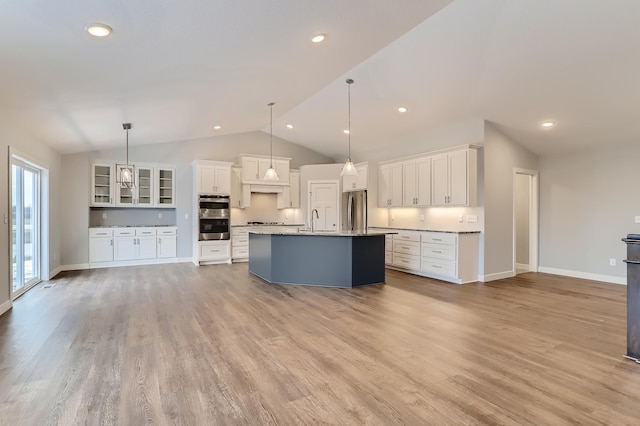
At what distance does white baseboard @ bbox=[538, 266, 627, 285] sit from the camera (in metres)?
5.70

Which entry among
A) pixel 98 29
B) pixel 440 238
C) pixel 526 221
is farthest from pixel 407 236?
pixel 98 29

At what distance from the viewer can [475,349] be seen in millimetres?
2967

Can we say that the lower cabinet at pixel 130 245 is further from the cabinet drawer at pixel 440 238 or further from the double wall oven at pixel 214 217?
the cabinet drawer at pixel 440 238

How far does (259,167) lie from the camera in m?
8.45

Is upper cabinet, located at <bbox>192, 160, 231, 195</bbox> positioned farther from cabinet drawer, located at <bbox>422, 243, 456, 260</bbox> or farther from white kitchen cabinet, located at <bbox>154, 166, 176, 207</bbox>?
cabinet drawer, located at <bbox>422, 243, 456, 260</bbox>

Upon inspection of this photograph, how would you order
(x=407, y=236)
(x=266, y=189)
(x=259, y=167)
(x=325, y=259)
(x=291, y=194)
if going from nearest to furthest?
(x=325, y=259) < (x=407, y=236) < (x=259, y=167) < (x=266, y=189) < (x=291, y=194)

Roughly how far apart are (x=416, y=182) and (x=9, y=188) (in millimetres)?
6349

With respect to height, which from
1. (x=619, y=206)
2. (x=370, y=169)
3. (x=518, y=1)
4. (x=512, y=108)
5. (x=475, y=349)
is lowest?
(x=475, y=349)

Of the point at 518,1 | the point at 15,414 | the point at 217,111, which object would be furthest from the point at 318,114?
the point at 15,414

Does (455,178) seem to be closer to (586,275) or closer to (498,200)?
(498,200)

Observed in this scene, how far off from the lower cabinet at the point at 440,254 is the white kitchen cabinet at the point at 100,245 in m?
6.11

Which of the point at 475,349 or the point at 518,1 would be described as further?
the point at 518,1

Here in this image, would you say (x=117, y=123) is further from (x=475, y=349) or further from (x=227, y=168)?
(x=475, y=349)

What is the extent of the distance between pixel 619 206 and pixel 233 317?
21.1ft
